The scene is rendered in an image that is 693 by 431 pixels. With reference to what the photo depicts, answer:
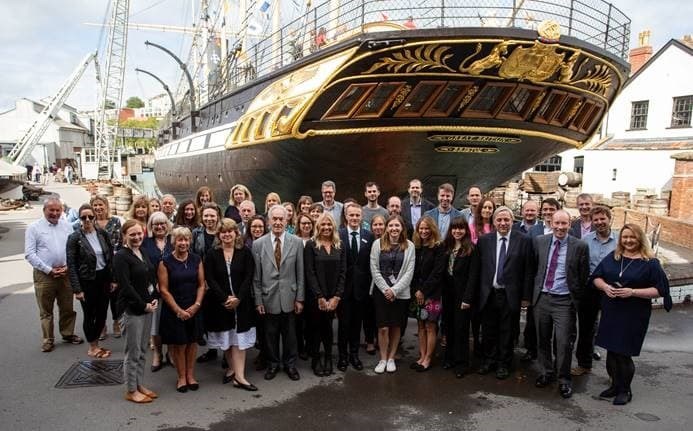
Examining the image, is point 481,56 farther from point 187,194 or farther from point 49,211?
point 187,194

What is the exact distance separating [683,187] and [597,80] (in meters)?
6.77

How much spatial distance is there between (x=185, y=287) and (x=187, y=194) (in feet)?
44.9

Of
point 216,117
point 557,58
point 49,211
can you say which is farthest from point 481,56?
point 216,117

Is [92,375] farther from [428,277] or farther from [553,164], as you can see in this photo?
[553,164]

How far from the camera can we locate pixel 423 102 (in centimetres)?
830

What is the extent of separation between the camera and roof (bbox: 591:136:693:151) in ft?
68.0

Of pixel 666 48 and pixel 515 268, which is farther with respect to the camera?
pixel 666 48

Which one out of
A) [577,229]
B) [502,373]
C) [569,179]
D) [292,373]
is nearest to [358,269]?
[292,373]

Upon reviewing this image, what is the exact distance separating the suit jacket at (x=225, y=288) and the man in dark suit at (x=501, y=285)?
2100mm

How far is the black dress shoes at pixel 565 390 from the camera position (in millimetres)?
4258

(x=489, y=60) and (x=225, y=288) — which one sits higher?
(x=489, y=60)

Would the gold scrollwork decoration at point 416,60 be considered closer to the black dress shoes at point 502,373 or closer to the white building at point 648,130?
the black dress shoes at point 502,373

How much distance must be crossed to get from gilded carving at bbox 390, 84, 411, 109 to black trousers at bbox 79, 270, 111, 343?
5025mm

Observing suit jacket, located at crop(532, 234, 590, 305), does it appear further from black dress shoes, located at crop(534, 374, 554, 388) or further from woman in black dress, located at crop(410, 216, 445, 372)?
woman in black dress, located at crop(410, 216, 445, 372)
